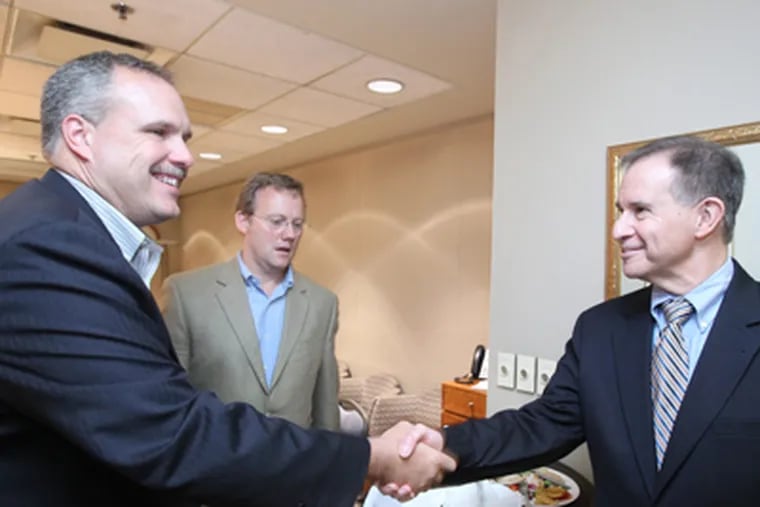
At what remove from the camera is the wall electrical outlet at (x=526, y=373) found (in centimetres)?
182

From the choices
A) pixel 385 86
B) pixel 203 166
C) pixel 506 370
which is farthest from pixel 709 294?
pixel 203 166

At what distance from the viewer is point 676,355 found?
1.14 meters

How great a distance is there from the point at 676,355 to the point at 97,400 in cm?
112

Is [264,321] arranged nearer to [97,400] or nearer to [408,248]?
[97,400]

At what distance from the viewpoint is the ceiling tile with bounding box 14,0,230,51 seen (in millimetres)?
2129

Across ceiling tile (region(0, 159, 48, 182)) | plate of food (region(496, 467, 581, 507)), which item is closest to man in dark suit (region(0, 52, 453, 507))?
plate of food (region(496, 467, 581, 507))

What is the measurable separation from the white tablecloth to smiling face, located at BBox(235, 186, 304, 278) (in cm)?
91

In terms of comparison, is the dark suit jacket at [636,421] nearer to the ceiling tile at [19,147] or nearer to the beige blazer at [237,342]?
the beige blazer at [237,342]

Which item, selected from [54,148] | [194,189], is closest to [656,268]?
[54,148]

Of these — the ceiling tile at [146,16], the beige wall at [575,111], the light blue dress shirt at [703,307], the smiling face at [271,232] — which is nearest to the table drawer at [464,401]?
the beige wall at [575,111]

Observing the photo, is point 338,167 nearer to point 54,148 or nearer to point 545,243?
point 545,243

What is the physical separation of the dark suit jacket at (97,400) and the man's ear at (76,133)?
3.4 inches

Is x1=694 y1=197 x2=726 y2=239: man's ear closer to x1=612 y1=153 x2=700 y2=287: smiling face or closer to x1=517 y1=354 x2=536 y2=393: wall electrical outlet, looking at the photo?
x1=612 y1=153 x2=700 y2=287: smiling face

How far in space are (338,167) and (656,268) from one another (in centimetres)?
432
